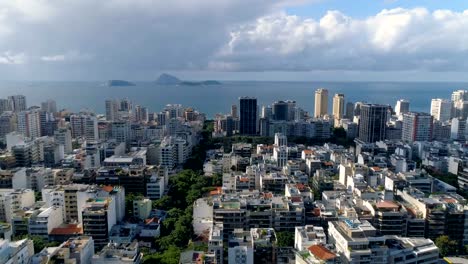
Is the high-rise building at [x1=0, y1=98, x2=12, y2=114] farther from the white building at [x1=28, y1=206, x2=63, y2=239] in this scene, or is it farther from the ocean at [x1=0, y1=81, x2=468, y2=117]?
the white building at [x1=28, y1=206, x2=63, y2=239]

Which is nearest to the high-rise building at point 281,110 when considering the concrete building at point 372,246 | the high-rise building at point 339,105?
the high-rise building at point 339,105

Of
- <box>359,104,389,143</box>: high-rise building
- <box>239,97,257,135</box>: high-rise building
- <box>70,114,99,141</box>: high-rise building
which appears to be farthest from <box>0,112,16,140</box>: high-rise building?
<box>359,104,389,143</box>: high-rise building

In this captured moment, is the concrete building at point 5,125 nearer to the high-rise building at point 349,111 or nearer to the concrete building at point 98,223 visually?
the concrete building at point 98,223

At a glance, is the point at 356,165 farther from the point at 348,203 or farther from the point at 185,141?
the point at 185,141

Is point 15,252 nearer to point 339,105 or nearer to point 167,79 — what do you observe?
point 339,105

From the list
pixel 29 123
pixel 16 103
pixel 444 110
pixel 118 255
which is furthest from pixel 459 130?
pixel 16 103

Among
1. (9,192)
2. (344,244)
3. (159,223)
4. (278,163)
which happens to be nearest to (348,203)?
(344,244)

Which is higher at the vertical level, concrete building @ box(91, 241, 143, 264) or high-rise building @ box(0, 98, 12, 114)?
high-rise building @ box(0, 98, 12, 114)
